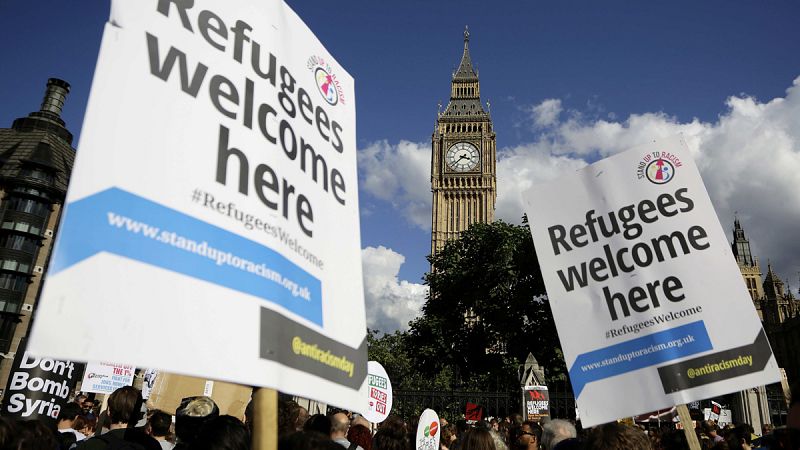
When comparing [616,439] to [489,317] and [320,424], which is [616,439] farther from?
[489,317]

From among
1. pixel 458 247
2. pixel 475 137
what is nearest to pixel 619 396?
pixel 458 247

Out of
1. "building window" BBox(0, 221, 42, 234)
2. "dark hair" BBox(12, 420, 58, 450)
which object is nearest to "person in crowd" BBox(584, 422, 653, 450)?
"dark hair" BBox(12, 420, 58, 450)

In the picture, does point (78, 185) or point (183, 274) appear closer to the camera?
point (78, 185)

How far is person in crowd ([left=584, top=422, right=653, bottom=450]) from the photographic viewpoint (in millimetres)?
2762

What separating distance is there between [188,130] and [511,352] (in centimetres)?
2900

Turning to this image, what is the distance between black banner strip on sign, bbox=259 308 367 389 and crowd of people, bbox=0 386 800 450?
52 centimetres

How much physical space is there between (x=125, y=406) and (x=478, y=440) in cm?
262

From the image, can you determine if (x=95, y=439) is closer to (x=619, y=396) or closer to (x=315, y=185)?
(x=315, y=185)

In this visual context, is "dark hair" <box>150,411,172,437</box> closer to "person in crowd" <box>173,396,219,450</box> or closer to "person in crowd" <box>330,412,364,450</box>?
"person in crowd" <box>173,396,219,450</box>

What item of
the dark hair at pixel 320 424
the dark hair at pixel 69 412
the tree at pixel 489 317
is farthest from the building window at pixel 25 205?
the dark hair at pixel 320 424

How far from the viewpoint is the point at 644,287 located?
3.88 metres

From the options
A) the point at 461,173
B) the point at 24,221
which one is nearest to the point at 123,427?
the point at 24,221

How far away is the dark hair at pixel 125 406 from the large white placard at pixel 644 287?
3.18 meters

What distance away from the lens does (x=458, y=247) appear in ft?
114
